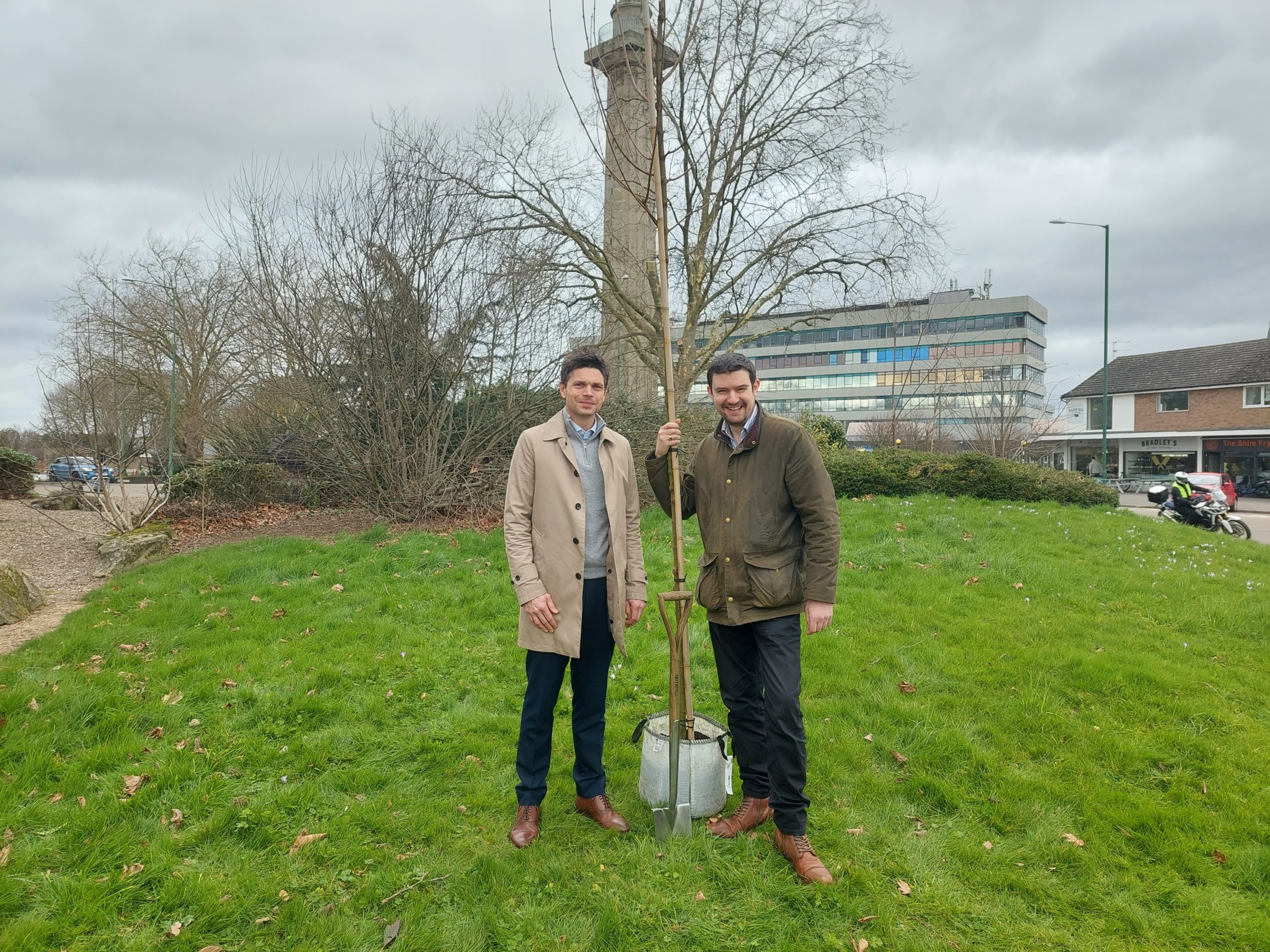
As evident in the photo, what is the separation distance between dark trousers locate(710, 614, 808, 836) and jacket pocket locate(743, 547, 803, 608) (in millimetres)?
110

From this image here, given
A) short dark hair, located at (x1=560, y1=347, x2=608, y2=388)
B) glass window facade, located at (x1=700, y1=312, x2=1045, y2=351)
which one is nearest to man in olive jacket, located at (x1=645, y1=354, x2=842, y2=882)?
short dark hair, located at (x1=560, y1=347, x2=608, y2=388)

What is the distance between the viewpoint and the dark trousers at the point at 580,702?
3.08 m

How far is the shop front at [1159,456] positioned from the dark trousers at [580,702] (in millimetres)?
38135

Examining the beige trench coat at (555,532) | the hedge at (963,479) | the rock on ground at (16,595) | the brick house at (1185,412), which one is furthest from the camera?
the brick house at (1185,412)

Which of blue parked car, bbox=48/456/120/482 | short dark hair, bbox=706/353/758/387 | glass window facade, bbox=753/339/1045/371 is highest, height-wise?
glass window facade, bbox=753/339/1045/371

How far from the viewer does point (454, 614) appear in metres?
6.23

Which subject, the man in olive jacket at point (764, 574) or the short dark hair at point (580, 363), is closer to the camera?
the man in olive jacket at point (764, 574)

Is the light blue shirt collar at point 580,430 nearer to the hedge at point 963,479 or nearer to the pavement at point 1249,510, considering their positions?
the hedge at point 963,479

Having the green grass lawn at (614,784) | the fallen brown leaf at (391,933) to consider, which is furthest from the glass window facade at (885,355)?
the fallen brown leaf at (391,933)

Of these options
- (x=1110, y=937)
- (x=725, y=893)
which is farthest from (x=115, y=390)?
(x=1110, y=937)

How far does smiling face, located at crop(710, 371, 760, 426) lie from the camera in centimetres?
300

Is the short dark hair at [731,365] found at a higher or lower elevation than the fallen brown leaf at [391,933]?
higher

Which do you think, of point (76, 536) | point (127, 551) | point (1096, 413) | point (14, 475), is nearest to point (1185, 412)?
point (1096, 413)

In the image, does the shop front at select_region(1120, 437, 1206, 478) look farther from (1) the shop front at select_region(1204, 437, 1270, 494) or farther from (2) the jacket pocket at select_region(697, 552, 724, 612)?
(2) the jacket pocket at select_region(697, 552, 724, 612)
